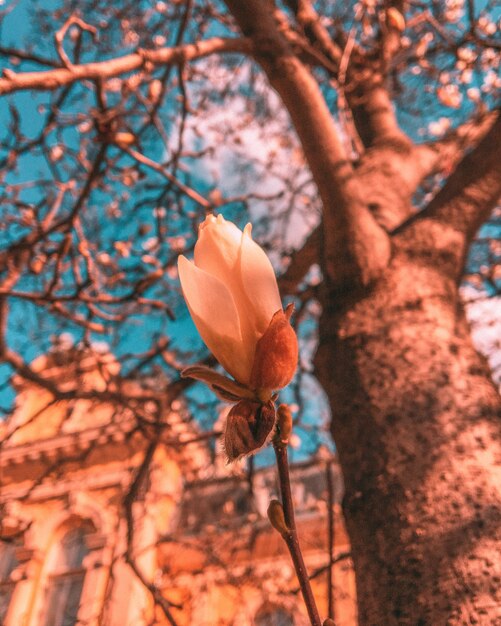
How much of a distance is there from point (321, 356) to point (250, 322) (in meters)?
0.86

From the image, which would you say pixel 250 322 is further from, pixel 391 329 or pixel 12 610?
pixel 12 610

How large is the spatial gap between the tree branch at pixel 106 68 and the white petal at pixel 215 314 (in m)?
1.17

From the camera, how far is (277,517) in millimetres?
458

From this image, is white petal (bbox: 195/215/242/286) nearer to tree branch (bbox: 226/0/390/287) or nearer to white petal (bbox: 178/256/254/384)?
white petal (bbox: 178/256/254/384)

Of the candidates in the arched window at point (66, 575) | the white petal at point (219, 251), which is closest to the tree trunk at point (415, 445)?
the white petal at point (219, 251)

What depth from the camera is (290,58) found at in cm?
150

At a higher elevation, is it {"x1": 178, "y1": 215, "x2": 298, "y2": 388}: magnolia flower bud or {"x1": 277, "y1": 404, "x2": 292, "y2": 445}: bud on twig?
→ {"x1": 178, "y1": 215, "x2": 298, "y2": 388}: magnolia flower bud

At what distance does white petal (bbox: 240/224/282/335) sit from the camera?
54 centimetres

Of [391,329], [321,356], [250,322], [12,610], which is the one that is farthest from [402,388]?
[12,610]

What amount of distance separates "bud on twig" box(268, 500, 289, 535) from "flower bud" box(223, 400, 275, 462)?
5 centimetres

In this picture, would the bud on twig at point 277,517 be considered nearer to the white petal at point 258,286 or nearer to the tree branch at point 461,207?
the white petal at point 258,286

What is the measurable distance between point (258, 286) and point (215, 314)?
2.1 inches

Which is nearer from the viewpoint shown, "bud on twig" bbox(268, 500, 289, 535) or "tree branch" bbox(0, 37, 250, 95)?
"bud on twig" bbox(268, 500, 289, 535)

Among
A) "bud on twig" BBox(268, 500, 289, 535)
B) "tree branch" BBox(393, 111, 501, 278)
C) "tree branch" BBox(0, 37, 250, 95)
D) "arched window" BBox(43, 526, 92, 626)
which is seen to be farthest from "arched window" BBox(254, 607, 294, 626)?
"bud on twig" BBox(268, 500, 289, 535)
